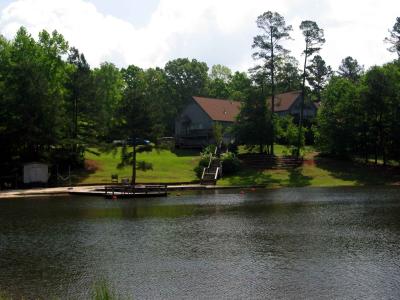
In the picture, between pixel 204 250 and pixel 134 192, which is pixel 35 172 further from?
pixel 204 250

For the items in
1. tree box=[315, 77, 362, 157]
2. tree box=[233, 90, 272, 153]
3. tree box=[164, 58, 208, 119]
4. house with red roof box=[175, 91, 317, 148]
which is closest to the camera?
tree box=[233, 90, 272, 153]

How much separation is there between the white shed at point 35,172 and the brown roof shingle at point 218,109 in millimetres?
37411

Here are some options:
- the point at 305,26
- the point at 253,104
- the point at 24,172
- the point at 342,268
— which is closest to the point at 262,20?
the point at 305,26

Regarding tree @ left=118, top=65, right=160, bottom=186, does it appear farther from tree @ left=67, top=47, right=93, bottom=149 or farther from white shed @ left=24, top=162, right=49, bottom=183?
tree @ left=67, top=47, right=93, bottom=149

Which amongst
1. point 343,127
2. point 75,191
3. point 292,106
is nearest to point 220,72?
point 292,106

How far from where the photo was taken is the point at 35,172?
54.8 m

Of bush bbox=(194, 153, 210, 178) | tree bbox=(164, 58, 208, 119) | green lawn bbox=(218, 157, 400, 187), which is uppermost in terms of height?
tree bbox=(164, 58, 208, 119)

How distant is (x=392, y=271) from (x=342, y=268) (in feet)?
5.37

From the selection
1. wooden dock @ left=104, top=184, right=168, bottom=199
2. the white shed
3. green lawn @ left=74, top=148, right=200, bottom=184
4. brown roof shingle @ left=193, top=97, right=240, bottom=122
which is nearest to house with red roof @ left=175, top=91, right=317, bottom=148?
brown roof shingle @ left=193, top=97, right=240, bottom=122

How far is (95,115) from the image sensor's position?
66.4 m

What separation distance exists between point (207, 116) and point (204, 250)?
219ft

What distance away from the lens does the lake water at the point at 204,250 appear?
15289 millimetres

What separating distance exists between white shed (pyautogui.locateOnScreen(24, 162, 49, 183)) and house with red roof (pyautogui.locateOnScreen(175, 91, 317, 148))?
31.1 meters

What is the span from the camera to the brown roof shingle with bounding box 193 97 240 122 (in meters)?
88.0
